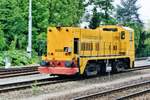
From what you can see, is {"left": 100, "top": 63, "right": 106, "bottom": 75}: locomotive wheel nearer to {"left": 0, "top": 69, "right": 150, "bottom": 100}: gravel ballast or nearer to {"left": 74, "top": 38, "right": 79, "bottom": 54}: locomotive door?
{"left": 0, "top": 69, "right": 150, "bottom": 100}: gravel ballast

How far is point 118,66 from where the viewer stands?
89.2 feet

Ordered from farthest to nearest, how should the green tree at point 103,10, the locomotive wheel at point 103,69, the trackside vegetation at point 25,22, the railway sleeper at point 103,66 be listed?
the green tree at point 103,10, the trackside vegetation at point 25,22, the locomotive wheel at point 103,69, the railway sleeper at point 103,66

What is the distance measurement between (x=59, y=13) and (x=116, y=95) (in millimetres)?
30366

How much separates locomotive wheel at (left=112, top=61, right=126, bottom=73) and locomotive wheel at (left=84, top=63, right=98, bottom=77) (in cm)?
258

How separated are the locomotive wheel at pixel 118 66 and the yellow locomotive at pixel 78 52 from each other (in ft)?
0.58

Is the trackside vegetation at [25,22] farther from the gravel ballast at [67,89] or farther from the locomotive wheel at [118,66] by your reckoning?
the gravel ballast at [67,89]

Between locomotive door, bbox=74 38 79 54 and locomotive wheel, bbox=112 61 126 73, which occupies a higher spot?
locomotive door, bbox=74 38 79 54

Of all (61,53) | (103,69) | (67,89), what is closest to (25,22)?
(103,69)

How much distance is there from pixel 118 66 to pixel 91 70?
3634mm

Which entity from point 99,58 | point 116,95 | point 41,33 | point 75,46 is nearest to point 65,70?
point 75,46

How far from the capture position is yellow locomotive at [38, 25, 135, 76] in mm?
22531

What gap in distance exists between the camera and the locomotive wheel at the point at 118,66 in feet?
87.9

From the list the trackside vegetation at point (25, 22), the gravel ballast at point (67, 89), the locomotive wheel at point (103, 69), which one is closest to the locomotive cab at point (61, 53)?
the gravel ballast at point (67, 89)

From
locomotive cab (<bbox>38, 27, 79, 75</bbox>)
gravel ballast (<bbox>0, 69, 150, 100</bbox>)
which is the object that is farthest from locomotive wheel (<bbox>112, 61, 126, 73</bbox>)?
locomotive cab (<bbox>38, 27, 79, 75</bbox>)
